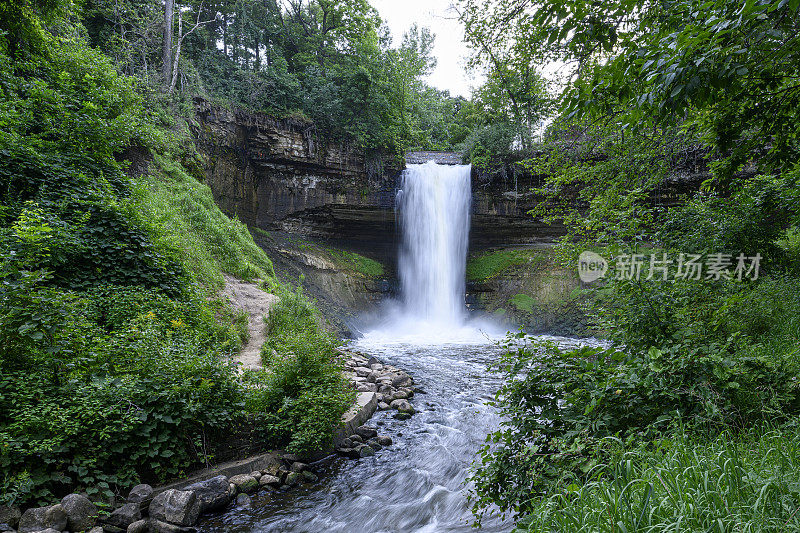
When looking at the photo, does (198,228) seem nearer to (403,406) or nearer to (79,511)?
(403,406)

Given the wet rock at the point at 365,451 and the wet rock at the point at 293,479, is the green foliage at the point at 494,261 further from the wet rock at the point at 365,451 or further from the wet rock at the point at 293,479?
the wet rock at the point at 293,479

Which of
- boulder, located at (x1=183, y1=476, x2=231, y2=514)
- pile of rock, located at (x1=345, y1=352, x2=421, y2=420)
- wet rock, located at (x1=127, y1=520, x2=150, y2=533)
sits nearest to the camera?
wet rock, located at (x1=127, y1=520, x2=150, y2=533)

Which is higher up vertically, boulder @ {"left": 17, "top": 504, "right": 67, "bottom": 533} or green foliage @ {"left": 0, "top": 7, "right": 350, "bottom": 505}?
green foliage @ {"left": 0, "top": 7, "right": 350, "bottom": 505}

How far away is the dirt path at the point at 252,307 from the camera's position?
719 centimetres

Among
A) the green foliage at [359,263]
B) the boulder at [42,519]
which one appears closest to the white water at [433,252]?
the green foliage at [359,263]

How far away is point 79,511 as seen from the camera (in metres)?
3.23

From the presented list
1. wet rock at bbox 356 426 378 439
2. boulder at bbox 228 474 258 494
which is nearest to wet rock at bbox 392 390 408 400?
wet rock at bbox 356 426 378 439

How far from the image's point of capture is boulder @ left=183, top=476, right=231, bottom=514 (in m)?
3.76

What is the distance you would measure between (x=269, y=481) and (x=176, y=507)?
98 centimetres

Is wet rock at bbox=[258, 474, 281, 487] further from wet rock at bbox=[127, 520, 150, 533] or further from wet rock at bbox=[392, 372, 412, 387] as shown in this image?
wet rock at bbox=[392, 372, 412, 387]

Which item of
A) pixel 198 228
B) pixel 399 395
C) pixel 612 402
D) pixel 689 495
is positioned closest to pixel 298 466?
pixel 399 395

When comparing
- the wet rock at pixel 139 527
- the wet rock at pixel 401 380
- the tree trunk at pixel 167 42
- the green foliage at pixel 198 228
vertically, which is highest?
the tree trunk at pixel 167 42

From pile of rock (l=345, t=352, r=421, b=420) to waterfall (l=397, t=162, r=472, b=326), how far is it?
10.3 meters

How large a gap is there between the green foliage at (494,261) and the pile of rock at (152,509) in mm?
16792
